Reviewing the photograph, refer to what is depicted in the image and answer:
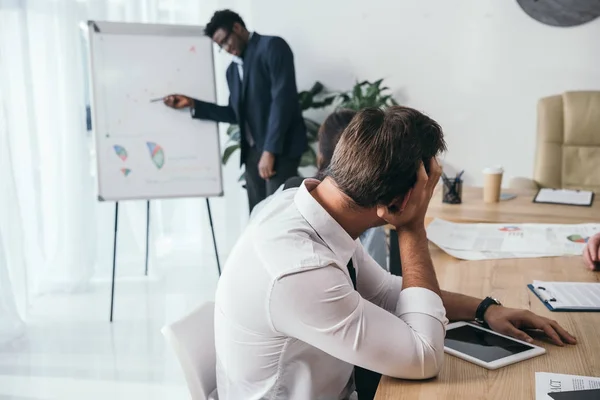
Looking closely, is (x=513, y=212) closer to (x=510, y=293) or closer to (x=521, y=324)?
(x=510, y=293)

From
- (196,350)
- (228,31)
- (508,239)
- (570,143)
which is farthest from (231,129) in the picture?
(196,350)

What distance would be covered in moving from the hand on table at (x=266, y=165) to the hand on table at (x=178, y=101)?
44 centimetres

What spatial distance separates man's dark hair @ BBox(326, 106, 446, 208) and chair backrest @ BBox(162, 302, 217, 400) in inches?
16.7

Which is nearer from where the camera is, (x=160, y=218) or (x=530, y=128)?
(x=530, y=128)

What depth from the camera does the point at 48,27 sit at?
3143mm

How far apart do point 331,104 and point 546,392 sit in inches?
118

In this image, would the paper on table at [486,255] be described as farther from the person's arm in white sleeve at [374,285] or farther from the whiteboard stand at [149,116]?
the whiteboard stand at [149,116]

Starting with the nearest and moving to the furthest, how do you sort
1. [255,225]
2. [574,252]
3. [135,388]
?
[255,225], [574,252], [135,388]

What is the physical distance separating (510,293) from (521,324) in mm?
232

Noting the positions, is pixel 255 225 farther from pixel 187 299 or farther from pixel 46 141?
pixel 46 141

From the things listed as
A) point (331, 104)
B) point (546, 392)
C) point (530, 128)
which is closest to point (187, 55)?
point (331, 104)

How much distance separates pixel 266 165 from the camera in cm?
318

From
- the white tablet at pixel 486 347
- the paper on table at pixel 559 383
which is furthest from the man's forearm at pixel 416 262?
the paper on table at pixel 559 383

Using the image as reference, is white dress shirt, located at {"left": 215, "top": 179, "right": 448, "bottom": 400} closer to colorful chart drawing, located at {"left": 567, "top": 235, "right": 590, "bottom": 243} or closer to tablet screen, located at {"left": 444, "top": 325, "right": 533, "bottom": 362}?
tablet screen, located at {"left": 444, "top": 325, "right": 533, "bottom": 362}
